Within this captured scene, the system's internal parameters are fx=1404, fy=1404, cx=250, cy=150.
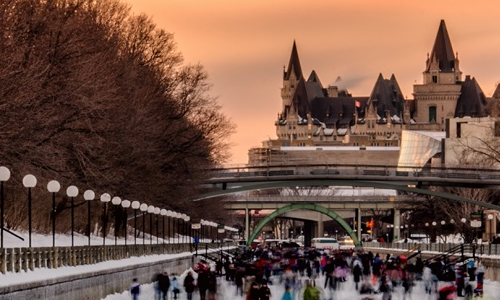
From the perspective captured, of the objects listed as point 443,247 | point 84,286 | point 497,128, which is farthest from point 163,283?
point 443,247

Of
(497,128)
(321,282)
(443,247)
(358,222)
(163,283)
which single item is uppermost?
(497,128)

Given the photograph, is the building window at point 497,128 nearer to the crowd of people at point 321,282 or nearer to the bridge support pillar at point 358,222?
the crowd of people at point 321,282

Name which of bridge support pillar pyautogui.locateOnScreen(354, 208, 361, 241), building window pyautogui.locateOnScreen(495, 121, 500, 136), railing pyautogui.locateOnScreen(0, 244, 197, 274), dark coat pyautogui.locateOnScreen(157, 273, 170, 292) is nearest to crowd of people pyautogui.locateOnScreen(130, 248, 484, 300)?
dark coat pyautogui.locateOnScreen(157, 273, 170, 292)

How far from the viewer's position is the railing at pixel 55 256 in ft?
118

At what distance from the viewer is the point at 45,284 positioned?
3550 cm

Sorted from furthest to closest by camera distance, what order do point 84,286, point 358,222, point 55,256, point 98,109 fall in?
point 358,222 → point 98,109 → point 55,256 → point 84,286

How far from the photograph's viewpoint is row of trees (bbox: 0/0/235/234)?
159 feet

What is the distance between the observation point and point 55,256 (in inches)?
1656

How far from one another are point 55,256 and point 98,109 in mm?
16820

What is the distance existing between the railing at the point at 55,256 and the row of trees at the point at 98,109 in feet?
10.9

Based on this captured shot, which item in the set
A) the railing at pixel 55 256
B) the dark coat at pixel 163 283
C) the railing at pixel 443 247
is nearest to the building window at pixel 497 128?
the railing at pixel 443 247

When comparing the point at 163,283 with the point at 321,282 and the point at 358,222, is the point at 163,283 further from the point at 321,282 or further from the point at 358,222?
the point at 358,222

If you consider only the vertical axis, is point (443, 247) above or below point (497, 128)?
below

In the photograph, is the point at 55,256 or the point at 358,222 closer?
the point at 55,256
